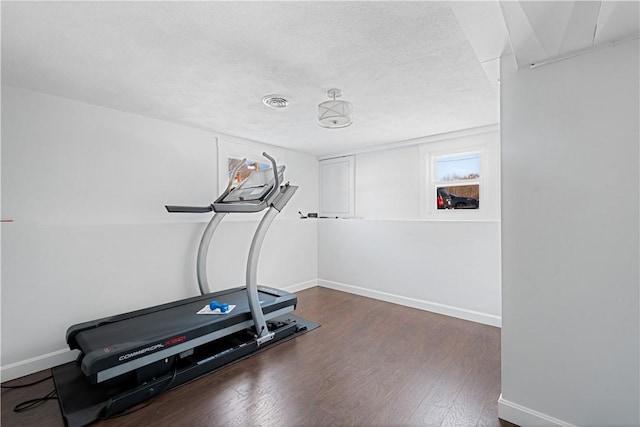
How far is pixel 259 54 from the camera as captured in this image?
182cm

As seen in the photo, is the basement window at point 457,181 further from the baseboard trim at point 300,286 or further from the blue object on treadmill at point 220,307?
the blue object on treadmill at point 220,307

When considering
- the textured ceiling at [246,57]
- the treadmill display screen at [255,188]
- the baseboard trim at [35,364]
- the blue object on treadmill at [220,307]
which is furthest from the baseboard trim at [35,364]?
the textured ceiling at [246,57]

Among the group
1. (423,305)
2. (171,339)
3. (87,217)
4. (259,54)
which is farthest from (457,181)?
(87,217)

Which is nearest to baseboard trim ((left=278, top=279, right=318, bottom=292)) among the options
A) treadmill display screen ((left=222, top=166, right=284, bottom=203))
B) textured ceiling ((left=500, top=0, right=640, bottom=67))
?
treadmill display screen ((left=222, top=166, right=284, bottom=203))

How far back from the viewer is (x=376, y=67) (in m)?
1.99

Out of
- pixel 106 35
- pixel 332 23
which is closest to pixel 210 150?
pixel 106 35

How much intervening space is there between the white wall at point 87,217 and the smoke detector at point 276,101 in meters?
1.34

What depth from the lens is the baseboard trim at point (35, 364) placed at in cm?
225

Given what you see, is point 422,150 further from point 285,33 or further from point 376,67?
point 285,33

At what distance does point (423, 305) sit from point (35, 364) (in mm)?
3961

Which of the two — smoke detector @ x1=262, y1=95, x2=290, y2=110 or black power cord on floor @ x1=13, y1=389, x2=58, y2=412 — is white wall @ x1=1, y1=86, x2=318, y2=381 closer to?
black power cord on floor @ x1=13, y1=389, x2=58, y2=412

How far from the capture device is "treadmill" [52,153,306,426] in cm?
191

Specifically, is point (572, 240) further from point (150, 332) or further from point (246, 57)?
point (150, 332)

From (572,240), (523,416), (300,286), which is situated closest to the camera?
(572,240)
